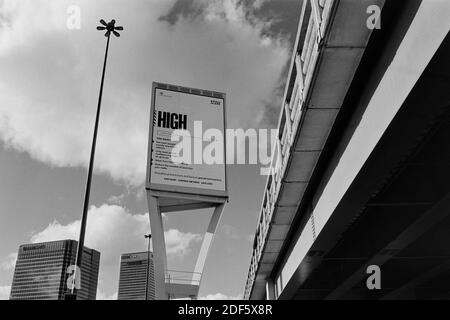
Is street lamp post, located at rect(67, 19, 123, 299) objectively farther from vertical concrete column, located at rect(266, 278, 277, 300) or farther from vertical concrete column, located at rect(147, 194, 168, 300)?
vertical concrete column, located at rect(266, 278, 277, 300)

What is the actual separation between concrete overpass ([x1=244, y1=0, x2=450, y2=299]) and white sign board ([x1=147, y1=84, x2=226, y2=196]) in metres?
9.68

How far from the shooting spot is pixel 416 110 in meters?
6.98

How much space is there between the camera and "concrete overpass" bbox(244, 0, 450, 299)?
6.67 metres

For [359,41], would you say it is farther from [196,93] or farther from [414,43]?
[196,93]

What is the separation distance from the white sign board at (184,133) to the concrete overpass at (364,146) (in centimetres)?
968

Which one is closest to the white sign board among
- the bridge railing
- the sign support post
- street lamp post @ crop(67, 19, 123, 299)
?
the sign support post

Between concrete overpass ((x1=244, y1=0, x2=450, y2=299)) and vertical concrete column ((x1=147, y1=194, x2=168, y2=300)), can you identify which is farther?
vertical concrete column ((x1=147, y1=194, x2=168, y2=300))

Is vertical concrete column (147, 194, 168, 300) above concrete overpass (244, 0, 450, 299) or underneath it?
above

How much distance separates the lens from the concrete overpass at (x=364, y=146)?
667 cm

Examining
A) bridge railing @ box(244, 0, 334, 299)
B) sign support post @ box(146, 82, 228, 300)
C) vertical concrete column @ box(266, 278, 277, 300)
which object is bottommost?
vertical concrete column @ box(266, 278, 277, 300)

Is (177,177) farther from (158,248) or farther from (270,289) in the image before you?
(270,289)

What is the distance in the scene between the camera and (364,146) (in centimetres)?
857

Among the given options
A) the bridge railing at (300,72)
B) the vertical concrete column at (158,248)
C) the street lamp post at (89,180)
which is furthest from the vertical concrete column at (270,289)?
the street lamp post at (89,180)

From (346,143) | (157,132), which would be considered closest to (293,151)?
(346,143)
